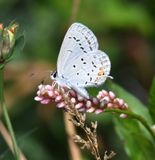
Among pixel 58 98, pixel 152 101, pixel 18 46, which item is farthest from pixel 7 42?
pixel 152 101

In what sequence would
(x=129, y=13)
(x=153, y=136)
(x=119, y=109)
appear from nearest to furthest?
(x=119, y=109)
(x=153, y=136)
(x=129, y=13)

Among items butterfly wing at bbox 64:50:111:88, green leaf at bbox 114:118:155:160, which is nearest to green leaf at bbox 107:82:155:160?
green leaf at bbox 114:118:155:160

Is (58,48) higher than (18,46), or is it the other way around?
(18,46)

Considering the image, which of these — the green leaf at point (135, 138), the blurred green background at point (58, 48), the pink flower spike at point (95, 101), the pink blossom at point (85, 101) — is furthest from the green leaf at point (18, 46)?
the blurred green background at point (58, 48)

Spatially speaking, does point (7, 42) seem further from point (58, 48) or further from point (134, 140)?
point (58, 48)

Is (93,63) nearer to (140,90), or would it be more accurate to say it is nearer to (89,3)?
(140,90)

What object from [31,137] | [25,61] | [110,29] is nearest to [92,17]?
[110,29]
